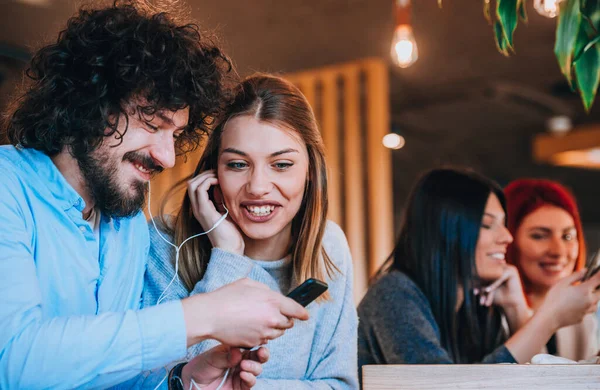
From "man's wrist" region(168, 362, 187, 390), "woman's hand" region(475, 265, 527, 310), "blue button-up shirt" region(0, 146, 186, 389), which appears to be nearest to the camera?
"blue button-up shirt" region(0, 146, 186, 389)

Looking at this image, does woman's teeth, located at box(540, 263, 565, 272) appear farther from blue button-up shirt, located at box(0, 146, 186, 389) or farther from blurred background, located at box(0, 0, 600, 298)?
blue button-up shirt, located at box(0, 146, 186, 389)

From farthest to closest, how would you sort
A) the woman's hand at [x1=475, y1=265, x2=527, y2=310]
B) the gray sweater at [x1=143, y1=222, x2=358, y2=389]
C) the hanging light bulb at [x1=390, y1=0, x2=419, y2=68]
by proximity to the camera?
1. the hanging light bulb at [x1=390, y1=0, x2=419, y2=68]
2. the woman's hand at [x1=475, y1=265, x2=527, y2=310]
3. the gray sweater at [x1=143, y1=222, x2=358, y2=389]

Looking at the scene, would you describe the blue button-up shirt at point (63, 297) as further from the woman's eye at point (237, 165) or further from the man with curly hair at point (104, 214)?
the woman's eye at point (237, 165)

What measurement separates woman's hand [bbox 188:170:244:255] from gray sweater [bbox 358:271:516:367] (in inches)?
25.2

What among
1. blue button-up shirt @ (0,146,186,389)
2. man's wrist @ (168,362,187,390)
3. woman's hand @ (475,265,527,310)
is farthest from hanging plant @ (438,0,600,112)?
woman's hand @ (475,265,527,310)

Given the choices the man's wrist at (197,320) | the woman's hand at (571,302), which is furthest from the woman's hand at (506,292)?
the man's wrist at (197,320)

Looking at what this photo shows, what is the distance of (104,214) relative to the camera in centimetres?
147

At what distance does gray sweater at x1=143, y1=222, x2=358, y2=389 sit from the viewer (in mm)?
1572

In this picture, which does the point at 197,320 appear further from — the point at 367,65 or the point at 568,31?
the point at 367,65

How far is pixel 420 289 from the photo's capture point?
2.13 m

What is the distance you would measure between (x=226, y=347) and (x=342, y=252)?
2.01 ft

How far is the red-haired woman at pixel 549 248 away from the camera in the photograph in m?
2.54

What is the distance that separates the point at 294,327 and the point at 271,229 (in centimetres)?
25

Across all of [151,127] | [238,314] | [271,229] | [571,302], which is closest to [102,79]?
[151,127]
